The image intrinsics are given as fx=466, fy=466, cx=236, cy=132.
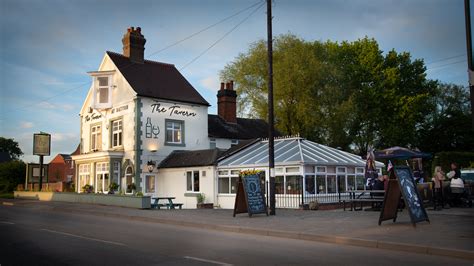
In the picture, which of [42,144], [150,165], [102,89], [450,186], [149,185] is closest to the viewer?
[450,186]

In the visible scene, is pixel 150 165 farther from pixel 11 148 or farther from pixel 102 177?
pixel 11 148

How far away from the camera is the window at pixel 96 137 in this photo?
Result: 35.5 m

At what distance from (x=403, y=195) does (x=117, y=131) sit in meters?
24.3

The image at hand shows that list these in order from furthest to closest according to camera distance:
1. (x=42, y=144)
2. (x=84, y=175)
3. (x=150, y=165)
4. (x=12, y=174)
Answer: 1. (x=12, y=174)
2. (x=42, y=144)
3. (x=84, y=175)
4. (x=150, y=165)

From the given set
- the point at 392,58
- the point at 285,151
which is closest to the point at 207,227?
the point at 285,151

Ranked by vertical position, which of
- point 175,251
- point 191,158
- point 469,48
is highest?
point 469,48

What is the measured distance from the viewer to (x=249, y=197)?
727 inches

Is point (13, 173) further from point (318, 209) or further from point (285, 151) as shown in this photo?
point (318, 209)

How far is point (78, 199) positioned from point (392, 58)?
32839 mm

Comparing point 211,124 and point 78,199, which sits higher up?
point 211,124

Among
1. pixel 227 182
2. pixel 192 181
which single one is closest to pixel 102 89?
pixel 192 181

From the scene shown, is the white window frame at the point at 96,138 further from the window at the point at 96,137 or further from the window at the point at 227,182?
the window at the point at 227,182

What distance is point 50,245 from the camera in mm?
10898

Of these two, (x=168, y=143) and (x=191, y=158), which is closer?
(x=191, y=158)
